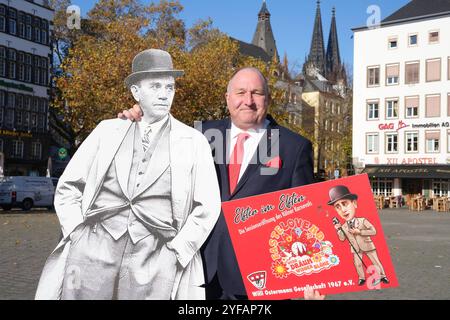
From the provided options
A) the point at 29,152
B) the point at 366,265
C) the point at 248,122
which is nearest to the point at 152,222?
the point at 248,122

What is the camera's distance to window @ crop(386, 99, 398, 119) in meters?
51.7

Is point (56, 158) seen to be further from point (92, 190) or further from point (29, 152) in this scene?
point (92, 190)

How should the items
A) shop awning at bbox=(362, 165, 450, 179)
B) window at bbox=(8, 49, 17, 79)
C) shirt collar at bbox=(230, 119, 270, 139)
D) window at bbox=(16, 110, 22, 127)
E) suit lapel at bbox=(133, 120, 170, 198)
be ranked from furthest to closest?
shop awning at bbox=(362, 165, 450, 179) → window at bbox=(16, 110, 22, 127) → window at bbox=(8, 49, 17, 79) → shirt collar at bbox=(230, 119, 270, 139) → suit lapel at bbox=(133, 120, 170, 198)

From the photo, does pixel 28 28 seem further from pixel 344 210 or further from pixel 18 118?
pixel 344 210

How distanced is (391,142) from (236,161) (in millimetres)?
50539

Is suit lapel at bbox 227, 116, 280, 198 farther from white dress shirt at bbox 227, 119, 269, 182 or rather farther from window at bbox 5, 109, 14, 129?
window at bbox 5, 109, 14, 129

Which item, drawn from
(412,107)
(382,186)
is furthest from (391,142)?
(382,186)

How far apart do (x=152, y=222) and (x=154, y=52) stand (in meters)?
1.05

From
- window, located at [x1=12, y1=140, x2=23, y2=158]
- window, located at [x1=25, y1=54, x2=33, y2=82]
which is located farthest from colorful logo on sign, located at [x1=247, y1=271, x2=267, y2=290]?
window, located at [x1=25, y1=54, x2=33, y2=82]

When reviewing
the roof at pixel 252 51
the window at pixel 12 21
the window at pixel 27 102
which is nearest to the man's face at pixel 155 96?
the window at pixel 12 21

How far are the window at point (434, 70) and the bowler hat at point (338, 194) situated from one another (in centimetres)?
4902

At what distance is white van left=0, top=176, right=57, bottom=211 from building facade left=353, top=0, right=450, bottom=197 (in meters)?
30.4

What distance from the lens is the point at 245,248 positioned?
3.35 metres

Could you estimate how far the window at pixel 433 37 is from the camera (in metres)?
49.0
